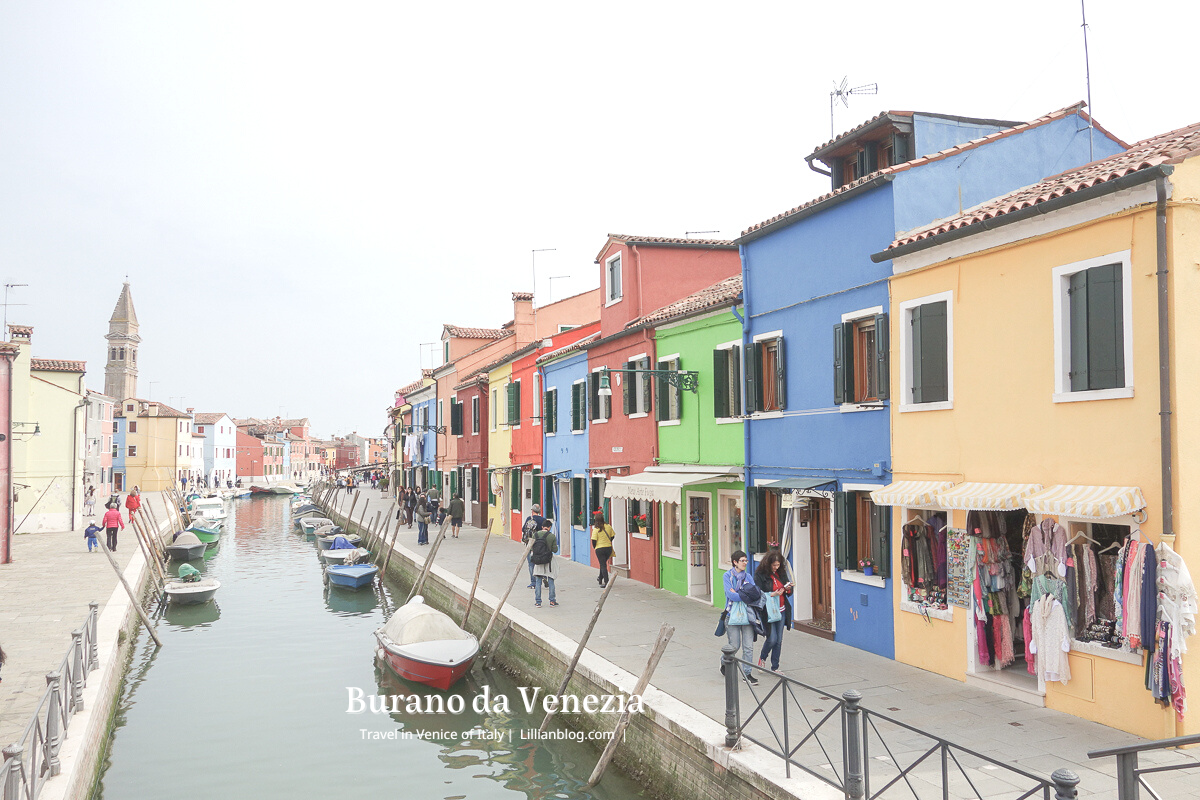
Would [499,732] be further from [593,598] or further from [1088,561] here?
[1088,561]

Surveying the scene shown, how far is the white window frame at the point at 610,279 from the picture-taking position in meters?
19.9

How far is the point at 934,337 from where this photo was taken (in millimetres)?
10539

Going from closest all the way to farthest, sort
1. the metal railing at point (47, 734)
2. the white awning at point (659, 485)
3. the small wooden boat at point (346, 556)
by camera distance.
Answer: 1. the metal railing at point (47, 734)
2. the white awning at point (659, 485)
3. the small wooden boat at point (346, 556)

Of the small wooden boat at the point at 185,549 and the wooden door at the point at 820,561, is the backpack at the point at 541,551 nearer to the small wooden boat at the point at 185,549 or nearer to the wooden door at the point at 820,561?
the wooden door at the point at 820,561

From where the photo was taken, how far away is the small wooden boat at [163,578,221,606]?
2341cm

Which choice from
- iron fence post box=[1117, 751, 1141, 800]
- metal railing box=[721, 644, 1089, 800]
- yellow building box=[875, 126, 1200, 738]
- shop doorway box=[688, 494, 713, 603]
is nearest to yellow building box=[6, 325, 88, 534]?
shop doorway box=[688, 494, 713, 603]

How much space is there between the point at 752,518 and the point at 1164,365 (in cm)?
759

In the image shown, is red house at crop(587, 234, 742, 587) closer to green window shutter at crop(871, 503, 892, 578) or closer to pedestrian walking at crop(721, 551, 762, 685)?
green window shutter at crop(871, 503, 892, 578)

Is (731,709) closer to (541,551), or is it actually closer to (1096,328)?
(1096,328)

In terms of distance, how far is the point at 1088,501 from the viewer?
8.06 m

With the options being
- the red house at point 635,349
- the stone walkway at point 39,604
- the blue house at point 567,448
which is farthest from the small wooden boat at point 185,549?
the red house at point 635,349

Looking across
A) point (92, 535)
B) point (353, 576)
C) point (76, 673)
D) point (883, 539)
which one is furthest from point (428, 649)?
point (92, 535)

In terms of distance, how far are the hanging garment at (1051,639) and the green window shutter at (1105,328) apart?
2.35 meters

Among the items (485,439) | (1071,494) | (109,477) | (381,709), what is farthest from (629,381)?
(109,477)
